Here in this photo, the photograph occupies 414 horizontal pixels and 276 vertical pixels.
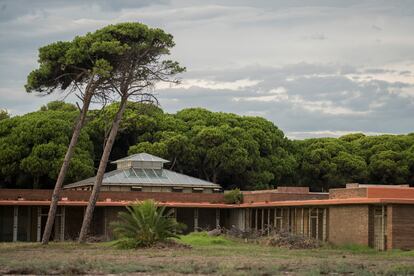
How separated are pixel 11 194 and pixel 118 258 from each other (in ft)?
72.0

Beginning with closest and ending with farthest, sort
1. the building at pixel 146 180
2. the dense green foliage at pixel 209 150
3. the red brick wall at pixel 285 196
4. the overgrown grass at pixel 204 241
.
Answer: the overgrown grass at pixel 204 241
the red brick wall at pixel 285 196
the building at pixel 146 180
the dense green foliage at pixel 209 150

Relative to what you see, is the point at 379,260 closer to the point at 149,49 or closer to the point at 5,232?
the point at 149,49

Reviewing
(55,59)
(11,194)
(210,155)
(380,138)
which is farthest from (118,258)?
(380,138)

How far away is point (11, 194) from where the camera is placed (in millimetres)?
49188

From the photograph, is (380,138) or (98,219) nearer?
(98,219)

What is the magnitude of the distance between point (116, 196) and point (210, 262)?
968 inches

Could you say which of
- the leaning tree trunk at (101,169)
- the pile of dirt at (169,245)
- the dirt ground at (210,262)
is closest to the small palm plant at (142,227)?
the pile of dirt at (169,245)

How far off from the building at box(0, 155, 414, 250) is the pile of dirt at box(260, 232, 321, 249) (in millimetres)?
1698

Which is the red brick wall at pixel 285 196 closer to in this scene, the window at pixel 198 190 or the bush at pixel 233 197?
the bush at pixel 233 197

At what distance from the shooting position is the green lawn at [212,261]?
2342cm

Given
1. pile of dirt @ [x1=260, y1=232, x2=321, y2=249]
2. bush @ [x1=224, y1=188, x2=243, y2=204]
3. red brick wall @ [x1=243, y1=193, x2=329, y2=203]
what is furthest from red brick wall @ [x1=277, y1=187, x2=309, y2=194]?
pile of dirt @ [x1=260, y1=232, x2=321, y2=249]

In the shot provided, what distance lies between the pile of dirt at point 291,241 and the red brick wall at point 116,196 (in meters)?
12.8

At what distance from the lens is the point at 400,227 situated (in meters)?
35.8

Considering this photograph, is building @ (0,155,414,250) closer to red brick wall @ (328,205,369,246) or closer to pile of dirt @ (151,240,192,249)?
red brick wall @ (328,205,369,246)
